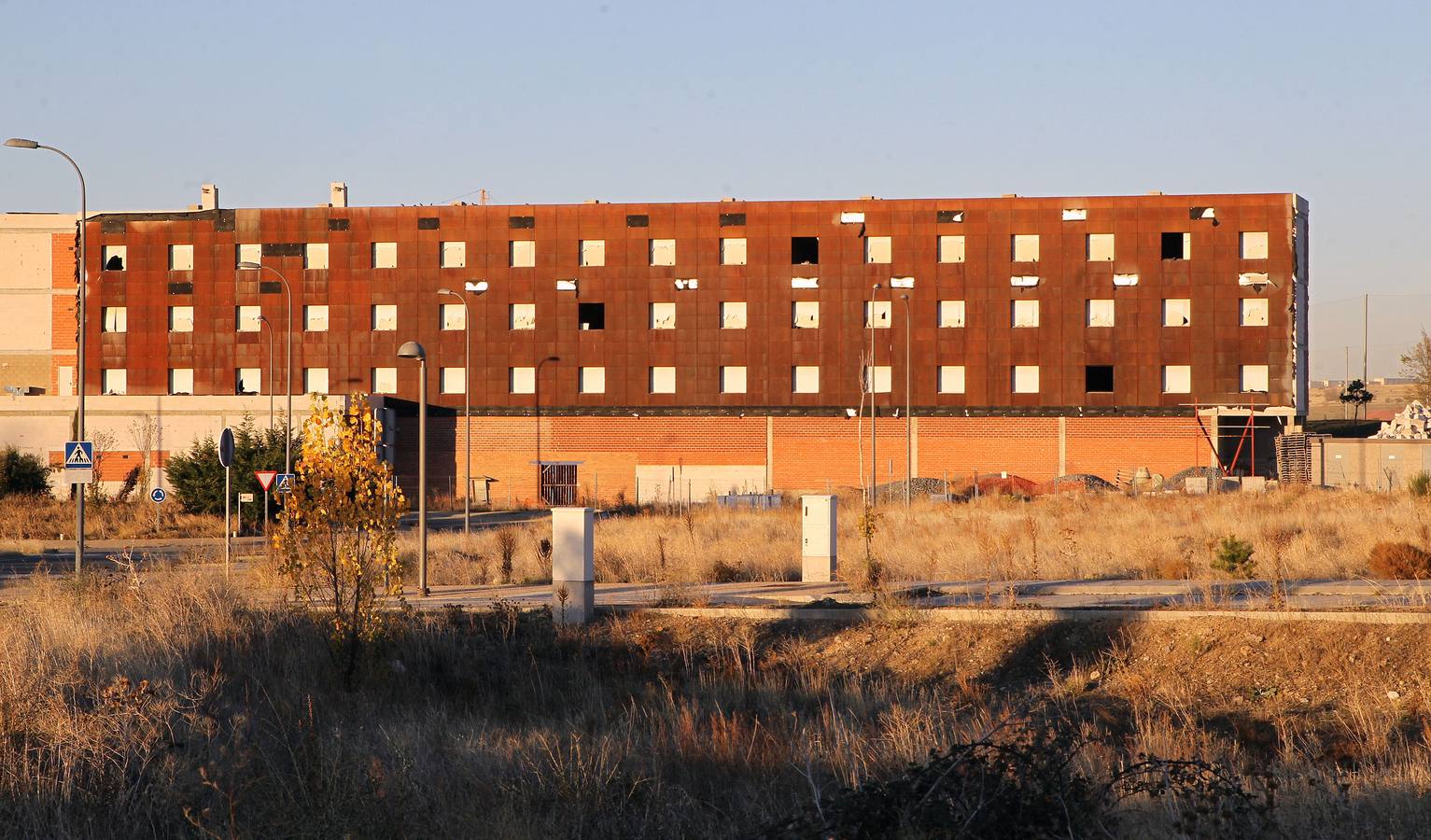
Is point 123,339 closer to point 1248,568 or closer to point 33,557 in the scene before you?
point 33,557

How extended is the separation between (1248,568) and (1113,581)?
2.29m

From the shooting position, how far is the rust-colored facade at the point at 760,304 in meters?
59.7

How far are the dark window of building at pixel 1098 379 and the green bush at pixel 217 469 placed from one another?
33.6 metres

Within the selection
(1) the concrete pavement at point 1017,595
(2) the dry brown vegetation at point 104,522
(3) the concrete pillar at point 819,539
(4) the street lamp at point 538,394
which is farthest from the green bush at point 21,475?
(3) the concrete pillar at point 819,539

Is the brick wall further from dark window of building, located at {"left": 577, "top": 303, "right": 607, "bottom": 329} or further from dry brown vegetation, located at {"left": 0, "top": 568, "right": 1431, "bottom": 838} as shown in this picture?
dry brown vegetation, located at {"left": 0, "top": 568, "right": 1431, "bottom": 838}

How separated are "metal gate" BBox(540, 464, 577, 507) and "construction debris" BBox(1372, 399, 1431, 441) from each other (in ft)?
112

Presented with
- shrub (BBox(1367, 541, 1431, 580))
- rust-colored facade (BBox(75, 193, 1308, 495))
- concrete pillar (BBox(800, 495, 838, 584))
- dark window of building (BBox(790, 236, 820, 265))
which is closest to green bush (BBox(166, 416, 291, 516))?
rust-colored facade (BBox(75, 193, 1308, 495))

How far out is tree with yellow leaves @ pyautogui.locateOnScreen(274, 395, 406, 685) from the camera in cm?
1451

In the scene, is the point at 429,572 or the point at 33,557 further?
the point at 33,557

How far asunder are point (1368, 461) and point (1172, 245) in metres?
12.9

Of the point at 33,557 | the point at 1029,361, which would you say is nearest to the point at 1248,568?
the point at 33,557

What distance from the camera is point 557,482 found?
62469 millimetres

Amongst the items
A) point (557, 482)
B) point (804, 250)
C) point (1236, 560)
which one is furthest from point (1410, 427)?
point (1236, 560)

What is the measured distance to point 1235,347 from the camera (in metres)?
59.5
